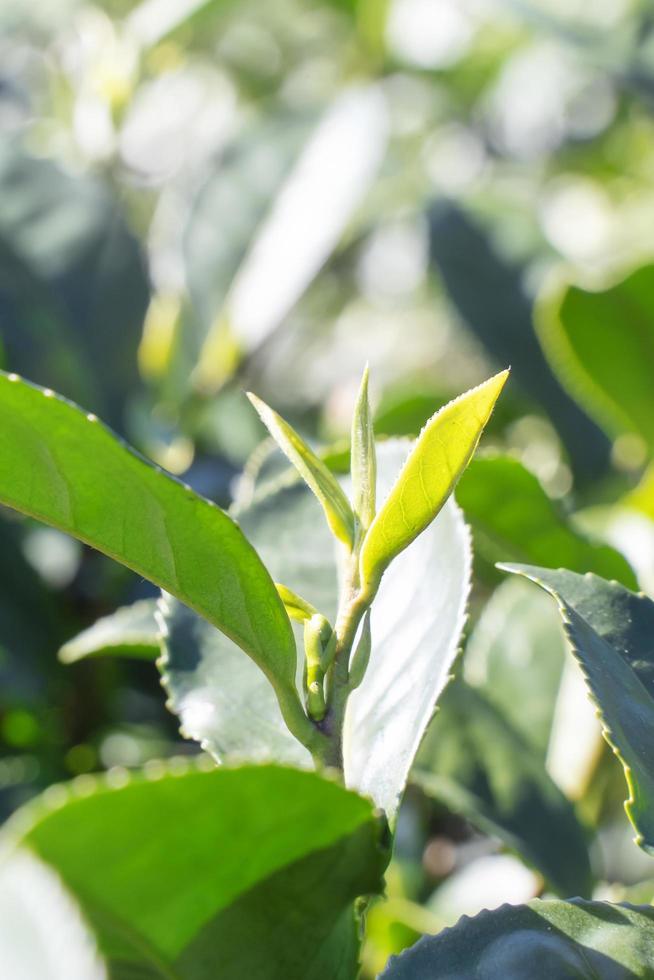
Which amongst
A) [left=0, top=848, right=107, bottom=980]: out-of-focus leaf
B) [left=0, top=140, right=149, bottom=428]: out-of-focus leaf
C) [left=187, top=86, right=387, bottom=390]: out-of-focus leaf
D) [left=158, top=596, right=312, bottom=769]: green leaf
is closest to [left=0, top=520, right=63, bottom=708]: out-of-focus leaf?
[left=0, top=140, right=149, bottom=428]: out-of-focus leaf

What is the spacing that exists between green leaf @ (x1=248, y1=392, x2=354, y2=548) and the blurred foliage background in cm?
7

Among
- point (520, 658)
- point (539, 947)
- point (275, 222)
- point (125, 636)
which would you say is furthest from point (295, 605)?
point (275, 222)

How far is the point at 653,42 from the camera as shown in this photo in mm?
1392

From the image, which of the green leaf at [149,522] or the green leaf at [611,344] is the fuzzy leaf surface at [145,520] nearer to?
the green leaf at [149,522]

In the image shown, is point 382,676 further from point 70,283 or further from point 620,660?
point 70,283

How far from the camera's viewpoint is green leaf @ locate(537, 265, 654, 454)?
1.08 metres

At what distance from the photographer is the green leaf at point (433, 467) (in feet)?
1.48

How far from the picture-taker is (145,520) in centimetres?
49

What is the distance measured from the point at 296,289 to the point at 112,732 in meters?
0.50

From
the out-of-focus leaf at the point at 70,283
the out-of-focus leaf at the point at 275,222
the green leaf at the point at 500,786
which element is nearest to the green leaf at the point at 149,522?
the green leaf at the point at 500,786

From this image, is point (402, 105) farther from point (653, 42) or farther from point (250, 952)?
point (250, 952)

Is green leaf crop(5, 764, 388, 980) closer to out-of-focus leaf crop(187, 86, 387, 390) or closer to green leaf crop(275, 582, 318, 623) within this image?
green leaf crop(275, 582, 318, 623)

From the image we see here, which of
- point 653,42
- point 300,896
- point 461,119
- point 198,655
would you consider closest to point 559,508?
point 198,655

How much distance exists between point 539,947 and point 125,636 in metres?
0.40
